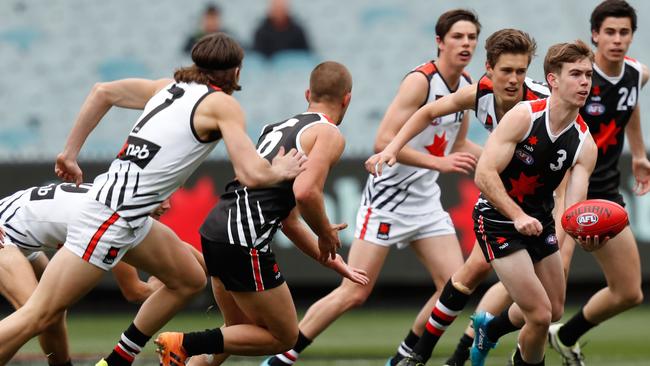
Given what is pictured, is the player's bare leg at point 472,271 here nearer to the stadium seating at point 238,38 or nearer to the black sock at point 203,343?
the black sock at point 203,343

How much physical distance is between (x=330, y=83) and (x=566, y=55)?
1.39 metres

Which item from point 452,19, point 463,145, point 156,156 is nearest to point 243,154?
point 156,156

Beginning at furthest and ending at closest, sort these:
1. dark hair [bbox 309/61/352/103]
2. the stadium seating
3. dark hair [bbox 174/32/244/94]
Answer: the stadium seating < dark hair [bbox 309/61/352/103] < dark hair [bbox 174/32/244/94]

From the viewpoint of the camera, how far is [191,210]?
12695 mm

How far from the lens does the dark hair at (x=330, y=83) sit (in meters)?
6.87

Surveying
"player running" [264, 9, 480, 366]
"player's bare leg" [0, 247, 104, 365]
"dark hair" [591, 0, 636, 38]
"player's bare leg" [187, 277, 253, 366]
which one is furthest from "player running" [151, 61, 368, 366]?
"dark hair" [591, 0, 636, 38]

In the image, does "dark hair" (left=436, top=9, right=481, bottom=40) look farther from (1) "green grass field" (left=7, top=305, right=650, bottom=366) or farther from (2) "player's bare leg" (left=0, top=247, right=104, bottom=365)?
(2) "player's bare leg" (left=0, top=247, right=104, bottom=365)

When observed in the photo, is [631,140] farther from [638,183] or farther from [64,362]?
[64,362]

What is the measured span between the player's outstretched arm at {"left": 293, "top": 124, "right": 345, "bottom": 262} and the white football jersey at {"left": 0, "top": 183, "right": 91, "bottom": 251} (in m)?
1.46

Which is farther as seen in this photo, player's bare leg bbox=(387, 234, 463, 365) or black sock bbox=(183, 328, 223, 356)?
player's bare leg bbox=(387, 234, 463, 365)

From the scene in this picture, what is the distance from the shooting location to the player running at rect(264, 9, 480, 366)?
27.6ft

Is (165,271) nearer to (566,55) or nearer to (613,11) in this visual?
(566,55)

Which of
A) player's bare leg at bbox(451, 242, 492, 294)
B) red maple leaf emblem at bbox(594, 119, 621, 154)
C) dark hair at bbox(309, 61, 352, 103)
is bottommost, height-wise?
player's bare leg at bbox(451, 242, 492, 294)

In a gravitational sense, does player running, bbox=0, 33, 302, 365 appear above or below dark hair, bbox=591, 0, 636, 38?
below
